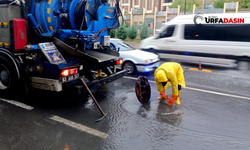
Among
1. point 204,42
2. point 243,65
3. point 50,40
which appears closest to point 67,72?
point 50,40

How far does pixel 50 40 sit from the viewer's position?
505 centimetres

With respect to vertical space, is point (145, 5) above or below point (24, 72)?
above

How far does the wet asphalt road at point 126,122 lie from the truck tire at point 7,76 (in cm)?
39

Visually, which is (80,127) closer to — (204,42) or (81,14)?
(81,14)

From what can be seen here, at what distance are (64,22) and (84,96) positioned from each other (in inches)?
79.9

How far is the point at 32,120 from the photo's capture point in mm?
4203

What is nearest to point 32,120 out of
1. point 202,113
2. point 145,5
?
point 202,113

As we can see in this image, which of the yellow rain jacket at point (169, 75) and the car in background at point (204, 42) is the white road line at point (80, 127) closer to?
A: the yellow rain jacket at point (169, 75)

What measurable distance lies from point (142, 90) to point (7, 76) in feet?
11.6

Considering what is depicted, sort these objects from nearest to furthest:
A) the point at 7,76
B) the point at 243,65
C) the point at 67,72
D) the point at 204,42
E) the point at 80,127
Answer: the point at 80,127 → the point at 67,72 → the point at 7,76 → the point at 243,65 → the point at 204,42

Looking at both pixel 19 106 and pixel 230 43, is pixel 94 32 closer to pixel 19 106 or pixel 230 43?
pixel 19 106

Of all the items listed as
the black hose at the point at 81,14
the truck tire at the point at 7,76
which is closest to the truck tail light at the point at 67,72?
the black hose at the point at 81,14

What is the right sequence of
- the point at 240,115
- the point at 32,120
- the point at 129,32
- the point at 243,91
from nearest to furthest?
the point at 32,120 → the point at 240,115 → the point at 243,91 → the point at 129,32

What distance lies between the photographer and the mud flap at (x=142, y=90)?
16.5 ft
